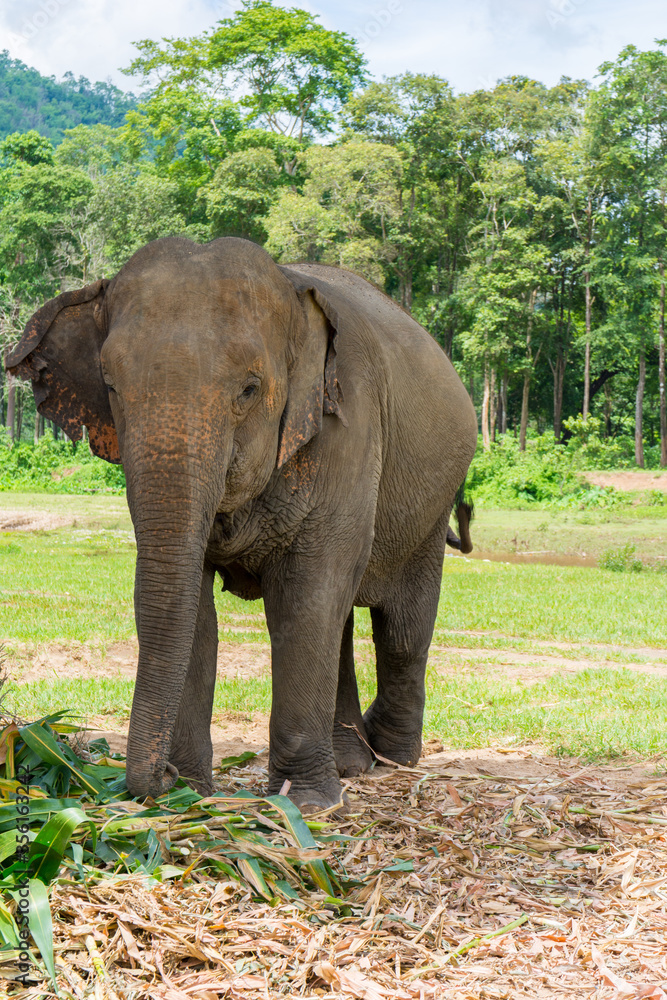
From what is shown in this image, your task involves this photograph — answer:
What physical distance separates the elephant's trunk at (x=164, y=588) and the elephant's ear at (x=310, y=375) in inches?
23.5

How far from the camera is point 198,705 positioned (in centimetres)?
450

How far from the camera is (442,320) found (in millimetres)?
45031

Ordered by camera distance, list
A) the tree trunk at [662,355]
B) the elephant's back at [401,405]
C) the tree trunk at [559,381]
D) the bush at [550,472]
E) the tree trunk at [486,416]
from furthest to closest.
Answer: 1. the tree trunk at [559,381]
2. the tree trunk at [486,416]
3. the tree trunk at [662,355]
4. the bush at [550,472]
5. the elephant's back at [401,405]

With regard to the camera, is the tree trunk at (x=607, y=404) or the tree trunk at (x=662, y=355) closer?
the tree trunk at (x=662, y=355)

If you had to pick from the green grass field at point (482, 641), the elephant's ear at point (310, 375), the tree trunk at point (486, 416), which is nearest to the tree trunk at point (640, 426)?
the tree trunk at point (486, 416)

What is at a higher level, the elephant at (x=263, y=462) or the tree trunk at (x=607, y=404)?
the tree trunk at (x=607, y=404)

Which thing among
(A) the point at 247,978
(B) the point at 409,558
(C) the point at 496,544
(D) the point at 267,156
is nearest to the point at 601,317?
(D) the point at 267,156

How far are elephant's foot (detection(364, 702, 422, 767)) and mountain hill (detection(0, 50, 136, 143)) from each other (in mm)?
145326

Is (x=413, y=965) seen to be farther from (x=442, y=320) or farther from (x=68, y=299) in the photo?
(x=442, y=320)

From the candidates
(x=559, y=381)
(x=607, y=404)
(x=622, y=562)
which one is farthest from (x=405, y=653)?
(x=607, y=404)

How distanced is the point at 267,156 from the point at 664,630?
36901mm

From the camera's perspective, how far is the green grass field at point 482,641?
7051 mm

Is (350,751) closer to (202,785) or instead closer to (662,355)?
(202,785)

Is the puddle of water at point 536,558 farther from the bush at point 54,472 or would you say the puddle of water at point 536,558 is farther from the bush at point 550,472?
the bush at point 54,472
